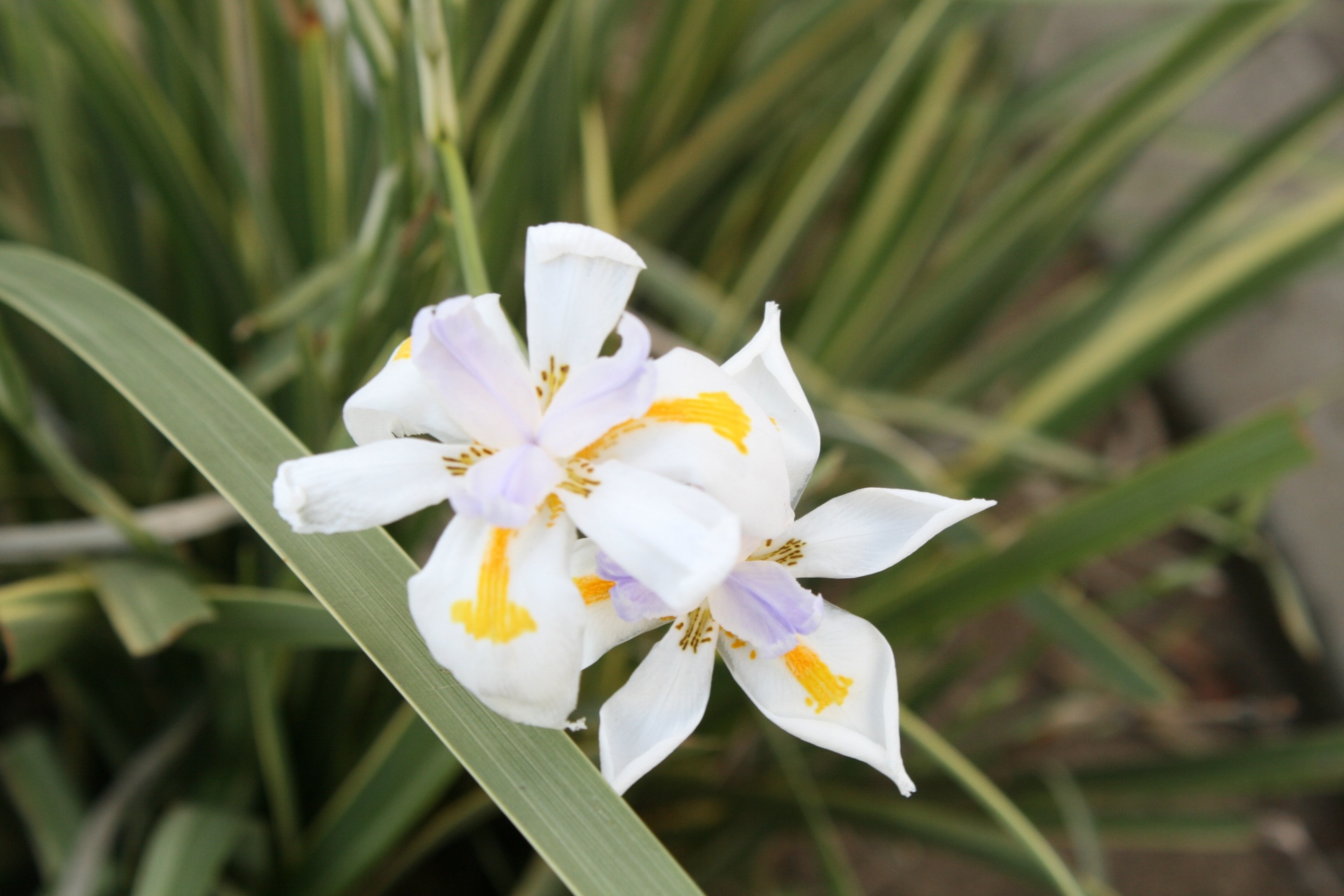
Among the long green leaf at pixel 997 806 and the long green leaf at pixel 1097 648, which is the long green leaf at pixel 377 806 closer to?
the long green leaf at pixel 997 806

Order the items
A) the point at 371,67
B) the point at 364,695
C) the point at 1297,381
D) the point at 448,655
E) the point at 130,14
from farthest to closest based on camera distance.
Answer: the point at 1297,381 → the point at 130,14 → the point at 364,695 → the point at 371,67 → the point at 448,655

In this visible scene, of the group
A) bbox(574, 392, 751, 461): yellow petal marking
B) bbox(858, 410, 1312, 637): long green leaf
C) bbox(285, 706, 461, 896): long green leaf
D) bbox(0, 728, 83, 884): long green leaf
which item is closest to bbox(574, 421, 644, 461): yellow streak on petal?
bbox(574, 392, 751, 461): yellow petal marking

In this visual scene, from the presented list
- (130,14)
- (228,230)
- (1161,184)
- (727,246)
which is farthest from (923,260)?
(130,14)

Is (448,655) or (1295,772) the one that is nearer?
(448,655)

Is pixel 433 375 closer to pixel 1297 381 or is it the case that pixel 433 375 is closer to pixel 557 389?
pixel 557 389

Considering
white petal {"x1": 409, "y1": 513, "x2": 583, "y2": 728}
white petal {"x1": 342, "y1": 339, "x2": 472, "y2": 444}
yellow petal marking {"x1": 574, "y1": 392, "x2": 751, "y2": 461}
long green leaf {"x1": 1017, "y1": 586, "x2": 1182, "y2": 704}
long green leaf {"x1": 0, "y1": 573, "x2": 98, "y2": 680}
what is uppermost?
white petal {"x1": 342, "y1": 339, "x2": 472, "y2": 444}

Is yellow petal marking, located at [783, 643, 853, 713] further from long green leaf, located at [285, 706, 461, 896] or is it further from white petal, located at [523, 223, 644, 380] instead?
long green leaf, located at [285, 706, 461, 896]

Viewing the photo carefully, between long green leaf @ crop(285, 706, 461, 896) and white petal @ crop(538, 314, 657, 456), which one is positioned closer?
white petal @ crop(538, 314, 657, 456)
